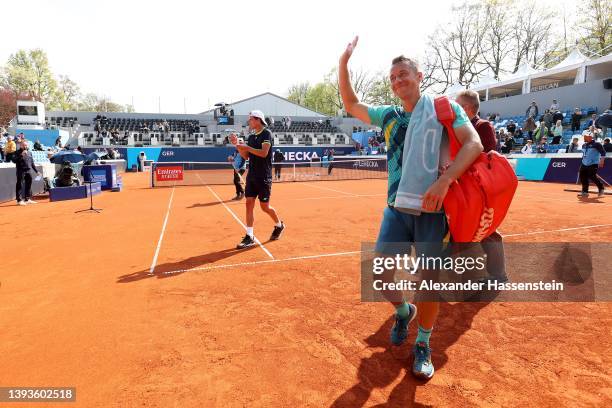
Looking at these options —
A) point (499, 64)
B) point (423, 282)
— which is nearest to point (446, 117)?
point (423, 282)

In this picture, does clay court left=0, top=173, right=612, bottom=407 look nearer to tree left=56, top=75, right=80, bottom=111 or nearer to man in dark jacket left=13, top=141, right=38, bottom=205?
man in dark jacket left=13, top=141, right=38, bottom=205

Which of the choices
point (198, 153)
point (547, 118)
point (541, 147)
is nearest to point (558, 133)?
point (547, 118)

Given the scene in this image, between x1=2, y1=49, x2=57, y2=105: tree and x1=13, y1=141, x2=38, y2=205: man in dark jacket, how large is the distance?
6061cm

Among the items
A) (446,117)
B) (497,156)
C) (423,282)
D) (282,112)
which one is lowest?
(423,282)

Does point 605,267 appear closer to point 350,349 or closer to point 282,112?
point 350,349

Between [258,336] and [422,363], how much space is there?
1379 mm

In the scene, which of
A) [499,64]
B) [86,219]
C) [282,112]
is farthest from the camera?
[282,112]

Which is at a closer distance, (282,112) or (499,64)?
(499,64)

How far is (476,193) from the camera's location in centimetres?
212

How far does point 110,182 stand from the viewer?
16062 mm

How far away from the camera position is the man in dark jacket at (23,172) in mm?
11523

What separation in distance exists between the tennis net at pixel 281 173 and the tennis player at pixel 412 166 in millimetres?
15473

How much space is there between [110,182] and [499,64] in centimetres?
5096

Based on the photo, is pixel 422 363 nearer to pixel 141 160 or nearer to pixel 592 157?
pixel 592 157
